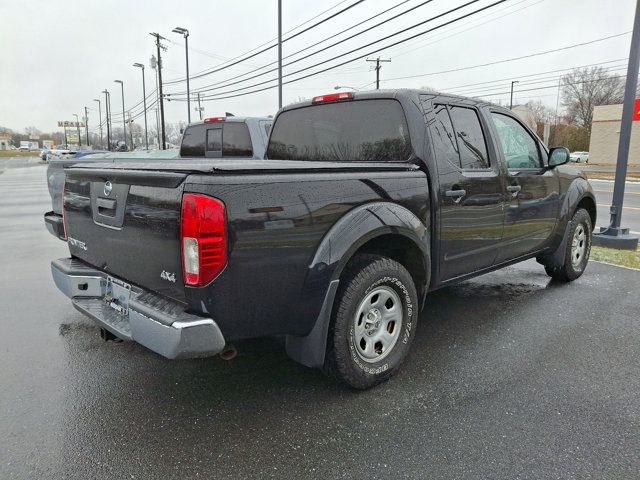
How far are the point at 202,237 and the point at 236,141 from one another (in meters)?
5.32

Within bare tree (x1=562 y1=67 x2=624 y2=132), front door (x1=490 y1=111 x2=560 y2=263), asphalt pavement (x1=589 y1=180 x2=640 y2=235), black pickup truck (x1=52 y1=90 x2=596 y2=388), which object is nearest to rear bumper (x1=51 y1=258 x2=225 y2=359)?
black pickup truck (x1=52 y1=90 x2=596 y2=388)

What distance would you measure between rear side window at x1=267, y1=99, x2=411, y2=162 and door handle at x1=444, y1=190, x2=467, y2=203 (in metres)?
0.41

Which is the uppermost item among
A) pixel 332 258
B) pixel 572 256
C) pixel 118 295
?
pixel 332 258

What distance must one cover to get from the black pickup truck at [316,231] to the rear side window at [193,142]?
3795 mm

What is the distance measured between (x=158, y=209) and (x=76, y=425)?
52.4 inches

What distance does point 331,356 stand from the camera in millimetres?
2883

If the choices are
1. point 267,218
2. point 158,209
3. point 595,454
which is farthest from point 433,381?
point 158,209

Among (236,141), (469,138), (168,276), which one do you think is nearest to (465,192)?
(469,138)

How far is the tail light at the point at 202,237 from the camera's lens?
226 centimetres

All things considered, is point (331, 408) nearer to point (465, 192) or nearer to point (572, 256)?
point (465, 192)

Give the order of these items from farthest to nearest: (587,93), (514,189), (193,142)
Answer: (587,93), (193,142), (514,189)

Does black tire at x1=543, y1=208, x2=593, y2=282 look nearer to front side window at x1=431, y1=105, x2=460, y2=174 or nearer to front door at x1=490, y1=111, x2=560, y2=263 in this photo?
front door at x1=490, y1=111, x2=560, y2=263

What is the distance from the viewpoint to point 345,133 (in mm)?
3918

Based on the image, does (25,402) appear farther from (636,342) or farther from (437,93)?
(636,342)
